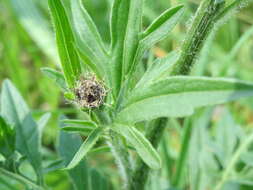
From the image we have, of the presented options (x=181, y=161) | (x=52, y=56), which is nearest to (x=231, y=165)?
(x=181, y=161)

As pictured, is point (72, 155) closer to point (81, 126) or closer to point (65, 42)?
point (81, 126)

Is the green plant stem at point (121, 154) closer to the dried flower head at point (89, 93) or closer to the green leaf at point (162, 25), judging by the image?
the dried flower head at point (89, 93)

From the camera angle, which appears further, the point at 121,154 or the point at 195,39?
the point at 121,154

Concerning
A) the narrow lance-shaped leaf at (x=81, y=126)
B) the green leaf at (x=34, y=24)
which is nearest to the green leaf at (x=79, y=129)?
the narrow lance-shaped leaf at (x=81, y=126)

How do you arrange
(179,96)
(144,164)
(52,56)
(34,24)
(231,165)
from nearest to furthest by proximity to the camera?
(179,96) < (144,164) < (231,165) < (52,56) < (34,24)

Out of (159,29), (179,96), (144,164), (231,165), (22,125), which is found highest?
(159,29)

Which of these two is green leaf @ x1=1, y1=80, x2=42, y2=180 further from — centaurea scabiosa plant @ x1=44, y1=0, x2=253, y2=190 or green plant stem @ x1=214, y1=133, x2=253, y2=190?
green plant stem @ x1=214, y1=133, x2=253, y2=190

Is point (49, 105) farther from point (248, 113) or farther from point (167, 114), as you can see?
point (167, 114)

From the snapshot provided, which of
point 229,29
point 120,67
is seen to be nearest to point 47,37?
point 229,29
